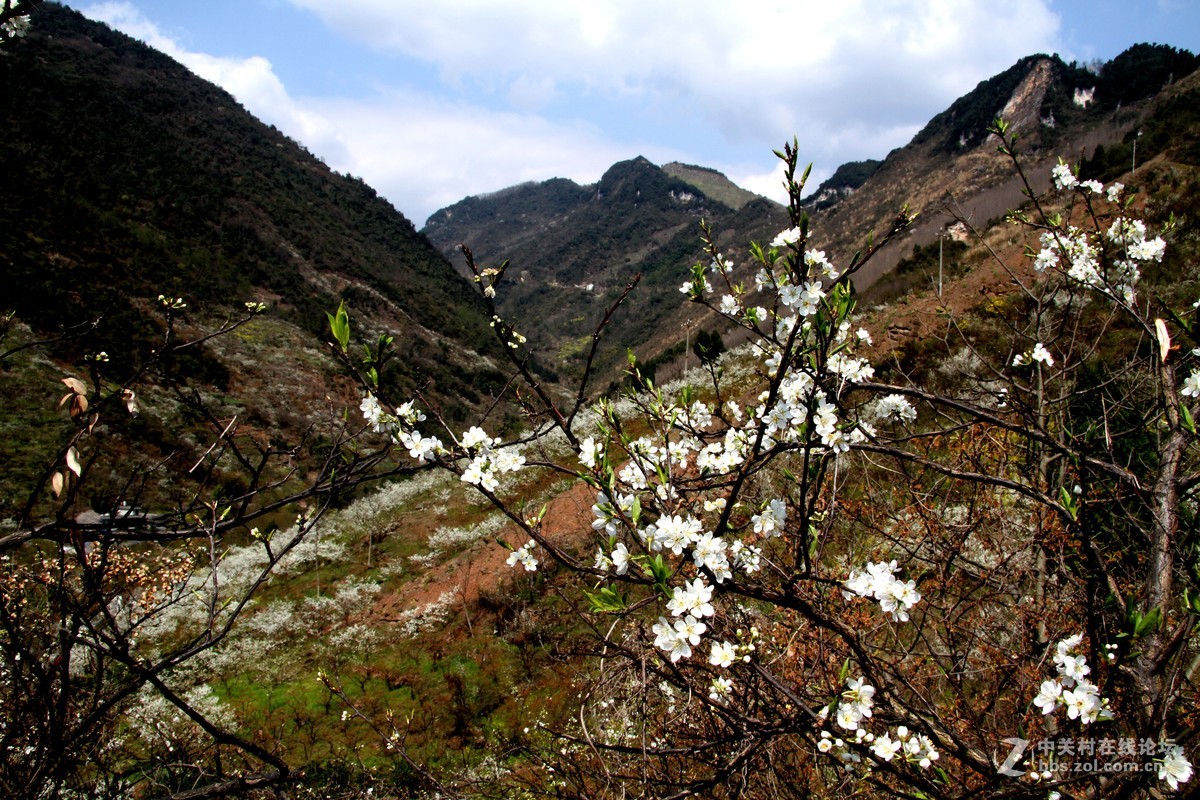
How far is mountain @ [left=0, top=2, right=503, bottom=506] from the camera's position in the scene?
2386cm

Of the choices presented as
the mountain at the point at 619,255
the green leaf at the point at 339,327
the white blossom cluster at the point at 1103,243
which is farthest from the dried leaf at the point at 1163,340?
the mountain at the point at 619,255

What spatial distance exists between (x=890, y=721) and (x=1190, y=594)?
3.29 ft

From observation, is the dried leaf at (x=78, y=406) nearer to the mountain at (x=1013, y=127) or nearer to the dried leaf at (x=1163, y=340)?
the dried leaf at (x=1163, y=340)

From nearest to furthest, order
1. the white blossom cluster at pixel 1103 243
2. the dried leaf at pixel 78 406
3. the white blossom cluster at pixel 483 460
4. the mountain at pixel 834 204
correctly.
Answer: the dried leaf at pixel 78 406, the white blossom cluster at pixel 483 460, the white blossom cluster at pixel 1103 243, the mountain at pixel 834 204

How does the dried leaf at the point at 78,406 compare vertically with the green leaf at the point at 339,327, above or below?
below

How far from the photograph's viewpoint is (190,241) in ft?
116

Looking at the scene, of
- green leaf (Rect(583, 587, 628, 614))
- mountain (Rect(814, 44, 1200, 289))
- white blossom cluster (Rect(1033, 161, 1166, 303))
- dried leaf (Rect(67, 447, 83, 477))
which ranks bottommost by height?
dried leaf (Rect(67, 447, 83, 477))

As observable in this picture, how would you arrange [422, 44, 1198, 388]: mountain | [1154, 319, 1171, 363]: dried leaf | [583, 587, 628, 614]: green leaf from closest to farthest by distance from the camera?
1. [1154, 319, 1171, 363]: dried leaf
2. [583, 587, 628, 614]: green leaf
3. [422, 44, 1198, 388]: mountain

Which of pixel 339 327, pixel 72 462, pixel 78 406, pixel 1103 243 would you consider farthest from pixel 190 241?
pixel 1103 243

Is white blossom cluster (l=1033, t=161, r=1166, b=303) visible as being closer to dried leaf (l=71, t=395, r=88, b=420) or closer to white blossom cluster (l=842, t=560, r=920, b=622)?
white blossom cluster (l=842, t=560, r=920, b=622)

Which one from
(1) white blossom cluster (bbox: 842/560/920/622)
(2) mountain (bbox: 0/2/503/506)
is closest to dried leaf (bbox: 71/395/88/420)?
(2) mountain (bbox: 0/2/503/506)

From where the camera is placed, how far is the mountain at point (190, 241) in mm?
23859

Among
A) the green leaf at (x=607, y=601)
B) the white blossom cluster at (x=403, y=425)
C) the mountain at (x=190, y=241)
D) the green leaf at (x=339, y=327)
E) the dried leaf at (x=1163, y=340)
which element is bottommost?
the green leaf at (x=607, y=601)

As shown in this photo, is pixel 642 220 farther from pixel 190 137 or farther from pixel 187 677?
pixel 187 677
